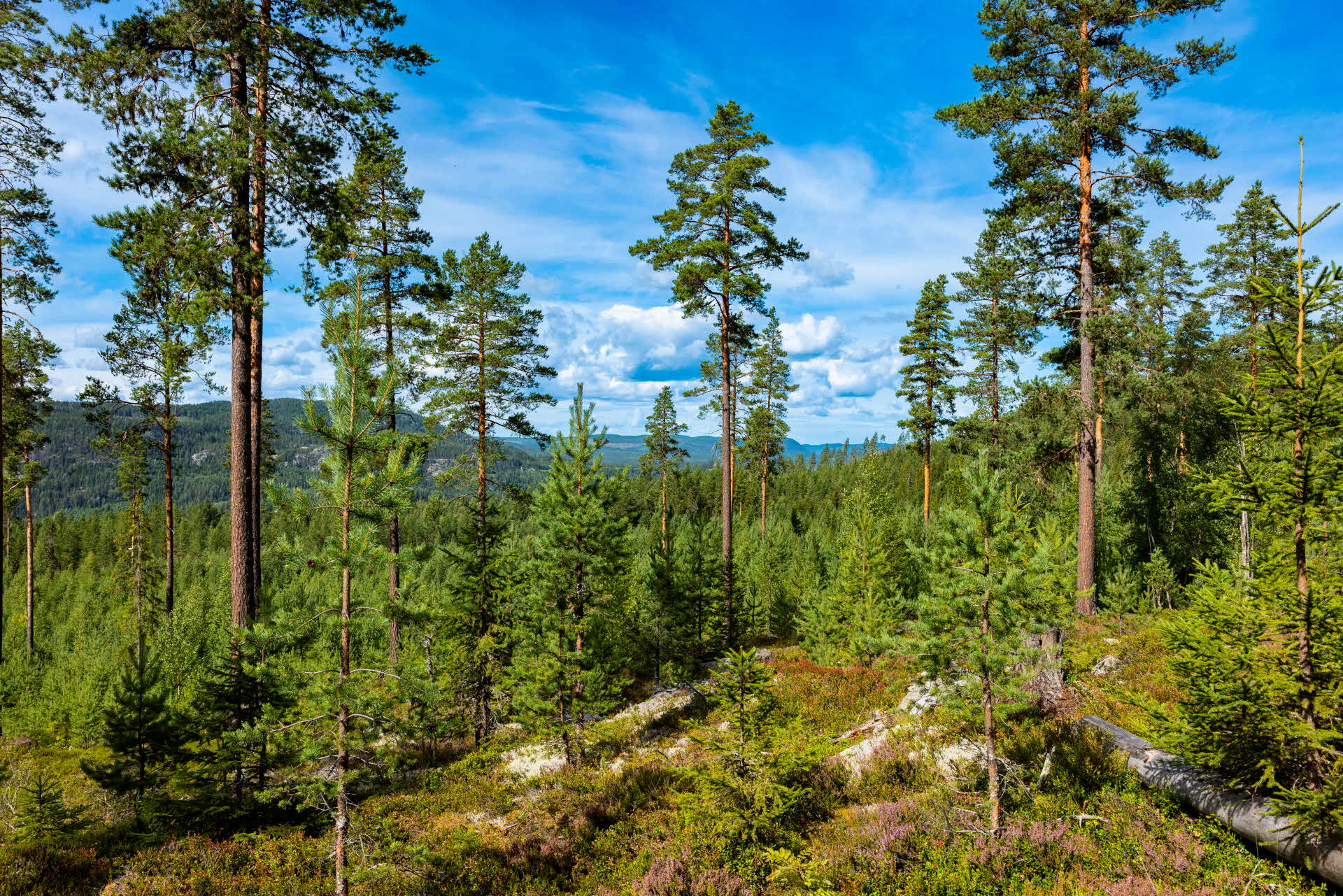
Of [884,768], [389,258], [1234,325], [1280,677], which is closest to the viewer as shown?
[1280,677]

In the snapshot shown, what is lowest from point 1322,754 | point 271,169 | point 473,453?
point 1322,754

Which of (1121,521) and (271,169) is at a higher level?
(271,169)

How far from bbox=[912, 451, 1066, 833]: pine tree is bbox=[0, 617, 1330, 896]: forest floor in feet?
2.26

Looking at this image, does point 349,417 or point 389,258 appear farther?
point 389,258

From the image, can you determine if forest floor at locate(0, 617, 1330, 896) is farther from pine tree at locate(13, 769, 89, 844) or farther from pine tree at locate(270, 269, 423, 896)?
pine tree at locate(270, 269, 423, 896)

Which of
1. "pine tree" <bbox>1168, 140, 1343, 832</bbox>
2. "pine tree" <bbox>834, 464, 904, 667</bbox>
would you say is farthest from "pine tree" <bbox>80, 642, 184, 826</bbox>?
"pine tree" <bbox>834, 464, 904, 667</bbox>

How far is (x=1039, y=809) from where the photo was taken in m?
8.31

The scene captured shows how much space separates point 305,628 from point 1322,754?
11727 millimetres

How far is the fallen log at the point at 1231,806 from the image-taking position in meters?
6.05

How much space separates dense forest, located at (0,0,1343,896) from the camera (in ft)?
21.9

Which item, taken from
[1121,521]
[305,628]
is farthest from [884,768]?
[1121,521]

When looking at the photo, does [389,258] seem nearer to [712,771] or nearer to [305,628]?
[305,628]

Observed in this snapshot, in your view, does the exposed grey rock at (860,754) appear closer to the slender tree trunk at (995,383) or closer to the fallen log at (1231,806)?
the fallen log at (1231,806)

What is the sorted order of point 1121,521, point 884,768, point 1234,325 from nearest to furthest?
1. point 884,768
2. point 1234,325
3. point 1121,521
